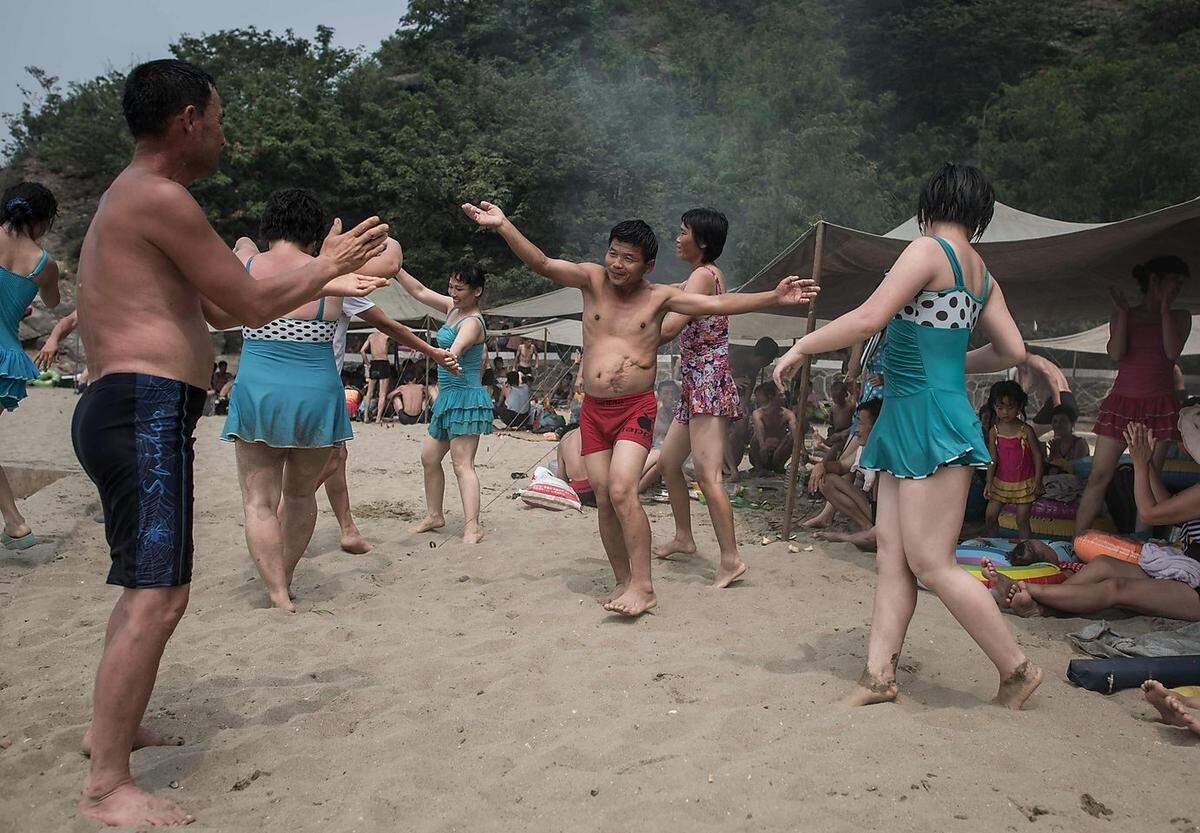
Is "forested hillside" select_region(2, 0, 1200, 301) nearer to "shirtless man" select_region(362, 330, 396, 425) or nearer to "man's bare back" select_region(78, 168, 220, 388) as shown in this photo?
"shirtless man" select_region(362, 330, 396, 425)

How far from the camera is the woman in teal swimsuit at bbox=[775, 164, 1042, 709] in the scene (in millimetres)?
2898

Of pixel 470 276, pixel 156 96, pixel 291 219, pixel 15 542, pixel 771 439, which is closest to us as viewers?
pixel 156 96

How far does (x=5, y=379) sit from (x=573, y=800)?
13.3ft

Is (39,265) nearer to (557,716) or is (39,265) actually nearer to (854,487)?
(557,716)

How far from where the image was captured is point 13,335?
15.8 ft

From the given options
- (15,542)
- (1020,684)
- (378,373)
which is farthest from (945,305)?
(378,373)

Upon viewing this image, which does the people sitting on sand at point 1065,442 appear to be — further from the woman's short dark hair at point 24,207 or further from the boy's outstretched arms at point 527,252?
the woman's short dark hair at point 24,207

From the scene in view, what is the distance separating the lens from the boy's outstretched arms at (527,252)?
4.12 metres

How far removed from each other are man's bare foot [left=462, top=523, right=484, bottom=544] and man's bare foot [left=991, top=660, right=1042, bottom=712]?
3504 mm

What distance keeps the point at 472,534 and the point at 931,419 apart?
348cm

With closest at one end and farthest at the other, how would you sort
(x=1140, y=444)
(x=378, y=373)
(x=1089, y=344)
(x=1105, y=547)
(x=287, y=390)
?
(x=1140, y=444), (x=287, y=390), (x=1105, y=547), (x=1089, y=344), (x=378, y=373)

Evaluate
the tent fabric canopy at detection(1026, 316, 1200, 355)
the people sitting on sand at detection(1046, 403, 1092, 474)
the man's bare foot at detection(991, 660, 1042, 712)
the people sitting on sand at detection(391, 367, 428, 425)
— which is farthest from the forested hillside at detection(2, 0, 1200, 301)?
the man's bare foot at detection(991, 660, 1042, 712)

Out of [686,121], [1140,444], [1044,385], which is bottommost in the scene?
[1044,385]

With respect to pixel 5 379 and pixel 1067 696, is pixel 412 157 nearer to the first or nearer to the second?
pixel 5 379
